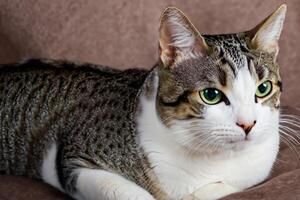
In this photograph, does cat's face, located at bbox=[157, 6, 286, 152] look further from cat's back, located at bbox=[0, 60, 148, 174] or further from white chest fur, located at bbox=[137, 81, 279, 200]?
cat's back, located at bbox=[0, 60, 148, 174]

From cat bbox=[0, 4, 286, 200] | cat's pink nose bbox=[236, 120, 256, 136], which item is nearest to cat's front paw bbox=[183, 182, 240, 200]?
cat bbox=[0, 4, 286, 200]

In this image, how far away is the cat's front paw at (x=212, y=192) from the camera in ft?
4.54

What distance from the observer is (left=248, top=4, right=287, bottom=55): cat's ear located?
1369 mm

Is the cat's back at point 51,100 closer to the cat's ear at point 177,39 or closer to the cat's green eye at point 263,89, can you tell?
the cat's ear at point 177,39

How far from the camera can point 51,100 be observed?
1644 millimetres

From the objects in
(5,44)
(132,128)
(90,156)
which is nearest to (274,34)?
(132,128)

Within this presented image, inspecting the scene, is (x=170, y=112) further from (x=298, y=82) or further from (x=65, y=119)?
(x=298, y=82)

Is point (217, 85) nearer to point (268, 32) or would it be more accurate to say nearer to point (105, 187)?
point (268, 32)

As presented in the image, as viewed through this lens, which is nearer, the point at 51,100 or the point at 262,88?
the point at 262,88

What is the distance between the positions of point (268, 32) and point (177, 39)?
19 centimetres

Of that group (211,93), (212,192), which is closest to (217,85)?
(211,93)

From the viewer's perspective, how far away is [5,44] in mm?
1870

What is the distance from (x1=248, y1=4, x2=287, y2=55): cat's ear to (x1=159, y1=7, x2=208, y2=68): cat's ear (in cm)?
11

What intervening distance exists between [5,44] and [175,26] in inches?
27.8
